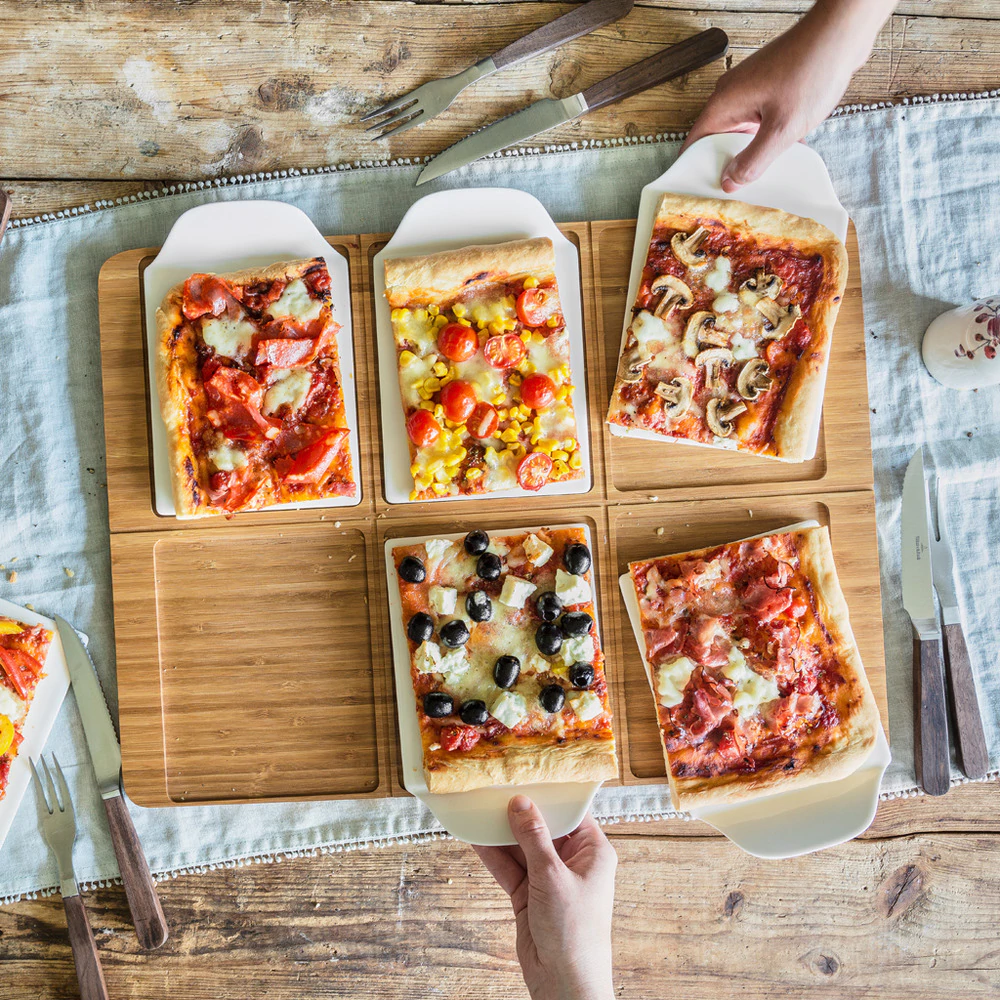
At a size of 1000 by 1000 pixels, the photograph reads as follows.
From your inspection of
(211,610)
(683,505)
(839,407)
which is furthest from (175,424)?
(839,407)

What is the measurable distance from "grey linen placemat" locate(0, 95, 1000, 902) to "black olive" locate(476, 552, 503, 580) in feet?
4.93

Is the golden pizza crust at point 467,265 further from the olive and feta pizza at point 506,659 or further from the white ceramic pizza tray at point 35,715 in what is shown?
the white ceramic pizza tray at point 35,715

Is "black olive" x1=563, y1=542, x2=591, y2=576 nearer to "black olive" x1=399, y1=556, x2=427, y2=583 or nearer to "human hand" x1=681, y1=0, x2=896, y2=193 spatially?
"black olive" x1=399, y1=556, x2=427, y2=583

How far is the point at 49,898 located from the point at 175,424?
9.98ft

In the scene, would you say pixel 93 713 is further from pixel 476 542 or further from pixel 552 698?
pixel 552 698

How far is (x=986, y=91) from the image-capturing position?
15.8ft

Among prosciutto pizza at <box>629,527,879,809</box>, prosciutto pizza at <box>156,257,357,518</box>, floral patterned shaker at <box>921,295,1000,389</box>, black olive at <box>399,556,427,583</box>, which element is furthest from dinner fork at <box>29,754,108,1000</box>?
floral patterned shaker at <box>921,295,1000,389</box>

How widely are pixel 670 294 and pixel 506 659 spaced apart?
2.23 m

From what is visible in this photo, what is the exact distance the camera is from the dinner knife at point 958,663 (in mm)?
4719

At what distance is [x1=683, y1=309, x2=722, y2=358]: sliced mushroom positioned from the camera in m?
4.45

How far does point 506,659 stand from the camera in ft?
14.3

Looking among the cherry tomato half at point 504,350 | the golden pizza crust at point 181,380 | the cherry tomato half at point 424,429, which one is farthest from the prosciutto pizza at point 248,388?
the cherry tomato half at point 504,350

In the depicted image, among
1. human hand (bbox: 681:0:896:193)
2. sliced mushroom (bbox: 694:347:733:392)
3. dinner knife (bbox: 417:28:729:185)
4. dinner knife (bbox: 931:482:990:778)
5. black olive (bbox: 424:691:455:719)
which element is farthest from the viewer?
dinner knife (bbox: 931:482:990:778)

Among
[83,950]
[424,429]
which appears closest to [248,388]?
[424,429]
